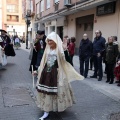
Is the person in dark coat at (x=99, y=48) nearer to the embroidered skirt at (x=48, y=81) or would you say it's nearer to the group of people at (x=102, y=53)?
the group of people at (x=102, y=53)

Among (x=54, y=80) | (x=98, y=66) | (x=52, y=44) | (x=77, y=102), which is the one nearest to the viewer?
(x=54, y=80)

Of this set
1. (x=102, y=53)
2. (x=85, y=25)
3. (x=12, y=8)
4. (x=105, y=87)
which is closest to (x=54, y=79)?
(x=105, y=87)

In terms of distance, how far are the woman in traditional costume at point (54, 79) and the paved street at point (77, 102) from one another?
1.09 feet

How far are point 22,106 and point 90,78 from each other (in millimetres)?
3819

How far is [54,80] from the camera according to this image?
4.07m

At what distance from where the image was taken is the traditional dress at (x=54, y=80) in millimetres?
4090

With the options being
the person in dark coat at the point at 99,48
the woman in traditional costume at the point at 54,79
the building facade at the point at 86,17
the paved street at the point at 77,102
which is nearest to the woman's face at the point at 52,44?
the woman in traditional costume at the point at 54,79

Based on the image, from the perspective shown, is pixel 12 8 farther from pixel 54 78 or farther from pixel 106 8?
pixel 54 78

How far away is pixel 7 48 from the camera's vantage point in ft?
37.8

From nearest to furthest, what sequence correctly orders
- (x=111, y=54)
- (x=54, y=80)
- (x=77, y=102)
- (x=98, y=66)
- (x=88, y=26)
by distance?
(x=54, y=80), (x=77, y=102), (x=111, y=54), (x=98, y=66), (x=88, y=26)

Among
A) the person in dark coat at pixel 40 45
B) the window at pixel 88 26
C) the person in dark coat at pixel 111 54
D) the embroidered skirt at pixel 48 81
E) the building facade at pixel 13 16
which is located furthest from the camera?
the building facade at pixel 13 16

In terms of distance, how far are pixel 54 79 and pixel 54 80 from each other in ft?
0.06

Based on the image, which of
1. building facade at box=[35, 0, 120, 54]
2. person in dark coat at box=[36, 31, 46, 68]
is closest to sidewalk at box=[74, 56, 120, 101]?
person in dark coat at box=[36, 31, 46, 68]

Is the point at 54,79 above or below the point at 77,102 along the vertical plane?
above
